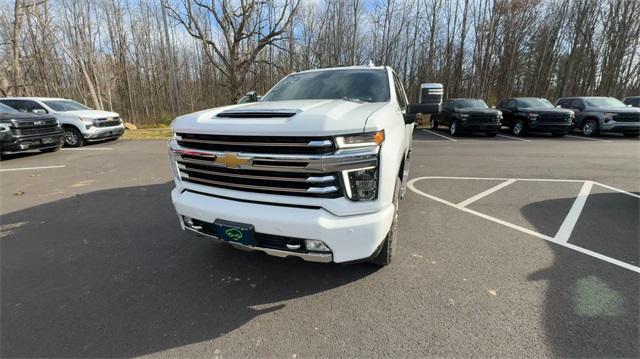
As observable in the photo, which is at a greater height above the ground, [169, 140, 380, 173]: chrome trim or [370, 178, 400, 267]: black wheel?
[169, 140, 380, 173]: chrome trim

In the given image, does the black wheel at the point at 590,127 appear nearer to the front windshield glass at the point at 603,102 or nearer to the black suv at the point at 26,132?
the front windshield glass at the point at 603,102

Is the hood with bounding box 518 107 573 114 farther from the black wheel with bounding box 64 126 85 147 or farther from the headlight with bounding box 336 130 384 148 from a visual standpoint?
the black wheel with bounding box 64 126 85 147

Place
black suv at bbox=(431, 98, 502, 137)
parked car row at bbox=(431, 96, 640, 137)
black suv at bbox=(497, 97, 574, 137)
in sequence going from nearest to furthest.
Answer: parked car row at bbox=(431, 96, 640, 137) < black suv at bbox=(497, 97, 574, 137) < black suv at bbox=(431, 98, 502, 137)

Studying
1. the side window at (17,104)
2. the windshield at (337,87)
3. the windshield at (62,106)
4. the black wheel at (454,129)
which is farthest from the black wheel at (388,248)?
the side window at (17,104)

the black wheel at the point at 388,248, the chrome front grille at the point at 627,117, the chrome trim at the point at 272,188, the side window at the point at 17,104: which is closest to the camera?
the chrome trim at the point at 272,188

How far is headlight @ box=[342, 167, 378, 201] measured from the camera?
6.99ft

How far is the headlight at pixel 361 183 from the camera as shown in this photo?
2.13 metres

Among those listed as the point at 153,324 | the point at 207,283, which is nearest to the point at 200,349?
the point at 153,324

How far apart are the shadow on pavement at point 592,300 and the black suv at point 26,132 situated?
1215 cm

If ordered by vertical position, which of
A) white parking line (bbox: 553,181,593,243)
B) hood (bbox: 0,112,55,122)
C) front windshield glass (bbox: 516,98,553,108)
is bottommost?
white parking line (bbox: 553,181,593,243)

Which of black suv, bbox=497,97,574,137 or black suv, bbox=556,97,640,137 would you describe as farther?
black suv, bbox=497,97,574,137

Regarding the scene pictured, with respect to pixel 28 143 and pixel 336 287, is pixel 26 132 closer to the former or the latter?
pixel 28 143

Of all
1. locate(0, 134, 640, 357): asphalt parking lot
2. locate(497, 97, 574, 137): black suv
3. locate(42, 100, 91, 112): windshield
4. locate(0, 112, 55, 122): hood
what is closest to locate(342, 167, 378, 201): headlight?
locate(0, 134, 640, 357): asphalt parking lot

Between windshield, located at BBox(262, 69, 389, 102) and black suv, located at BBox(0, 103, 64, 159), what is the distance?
8.90 m
